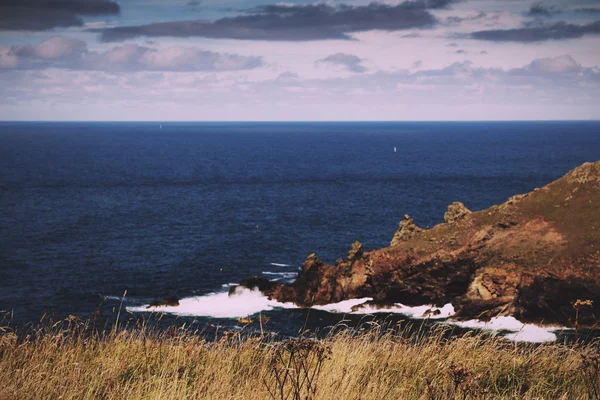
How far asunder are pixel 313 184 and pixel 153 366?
129253mm

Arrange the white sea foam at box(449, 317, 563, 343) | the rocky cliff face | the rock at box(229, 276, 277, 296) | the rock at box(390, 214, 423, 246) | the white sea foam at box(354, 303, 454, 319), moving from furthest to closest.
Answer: the rock at box(390, 214, 423, 246), the rock at box(229, 276, 277, 296), the white sea foam at box(354, 303, 454, 319), the rocky cliff face, the white sea foam at box(449, 317, 563, 343)

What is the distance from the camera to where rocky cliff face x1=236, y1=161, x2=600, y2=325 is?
39406mm

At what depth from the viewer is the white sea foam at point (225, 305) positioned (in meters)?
45.2

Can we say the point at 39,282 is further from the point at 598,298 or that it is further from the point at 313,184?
the point at 313,184

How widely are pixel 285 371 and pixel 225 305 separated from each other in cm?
4193

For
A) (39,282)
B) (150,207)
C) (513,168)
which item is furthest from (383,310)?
(513,168)

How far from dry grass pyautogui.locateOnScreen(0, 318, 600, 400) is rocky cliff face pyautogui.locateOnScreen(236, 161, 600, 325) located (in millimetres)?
32610

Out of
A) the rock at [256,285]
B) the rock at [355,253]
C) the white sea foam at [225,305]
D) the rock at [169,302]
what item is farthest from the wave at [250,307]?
the rock at [355,253]

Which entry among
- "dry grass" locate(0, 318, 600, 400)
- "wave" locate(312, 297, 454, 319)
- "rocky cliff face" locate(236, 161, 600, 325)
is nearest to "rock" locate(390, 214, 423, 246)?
"rocky cliff face" locate(236, 161, 600, 325)

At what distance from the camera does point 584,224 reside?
1714 inches

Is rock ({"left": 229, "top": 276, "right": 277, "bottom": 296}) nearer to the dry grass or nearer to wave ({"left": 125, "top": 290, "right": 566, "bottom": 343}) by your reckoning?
wave ({"left": 125, "top": 290, "right": 566, "bottom": 343})

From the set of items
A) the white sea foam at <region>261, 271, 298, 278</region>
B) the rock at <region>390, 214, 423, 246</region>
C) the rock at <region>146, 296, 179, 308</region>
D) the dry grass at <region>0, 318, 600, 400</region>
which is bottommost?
the white sea foam at <region>261, 271, 298, 278</region>

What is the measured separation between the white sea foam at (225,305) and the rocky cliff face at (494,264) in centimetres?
129

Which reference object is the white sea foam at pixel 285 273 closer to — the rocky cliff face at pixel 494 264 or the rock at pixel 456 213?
the rocky cliff face at pixel 494 264
